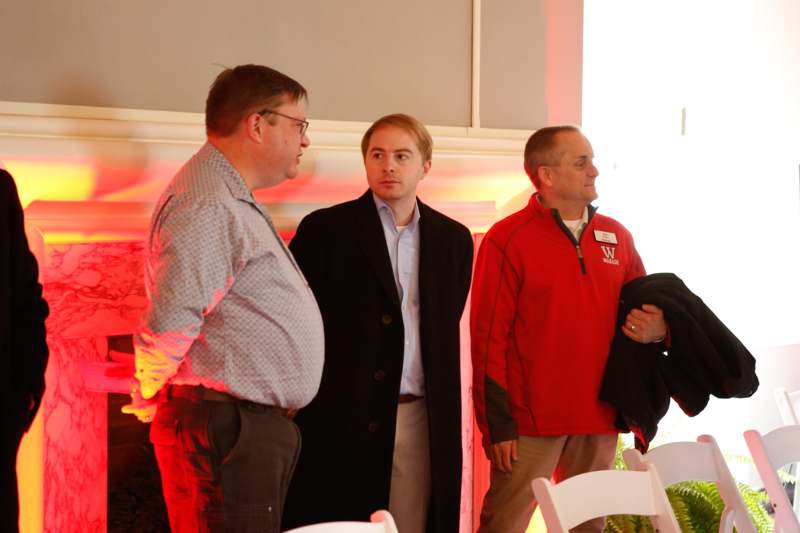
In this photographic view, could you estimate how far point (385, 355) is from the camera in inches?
102

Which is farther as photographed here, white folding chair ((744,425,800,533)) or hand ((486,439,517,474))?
hand ((486,439,517,474))

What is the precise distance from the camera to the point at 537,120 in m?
3.55

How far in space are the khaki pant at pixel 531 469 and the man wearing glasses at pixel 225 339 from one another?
886 millimetres

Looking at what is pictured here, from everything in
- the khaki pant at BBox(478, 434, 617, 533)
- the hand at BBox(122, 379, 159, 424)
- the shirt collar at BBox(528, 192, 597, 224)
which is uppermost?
the shirt collar at BBox(528, 192, 597, 224)

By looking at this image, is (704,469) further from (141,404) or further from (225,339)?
(141,404)

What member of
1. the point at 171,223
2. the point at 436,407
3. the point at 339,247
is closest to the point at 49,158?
the point at 171,223

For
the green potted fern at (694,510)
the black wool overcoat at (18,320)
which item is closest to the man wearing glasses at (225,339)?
the black wool overcoat at (18,320)

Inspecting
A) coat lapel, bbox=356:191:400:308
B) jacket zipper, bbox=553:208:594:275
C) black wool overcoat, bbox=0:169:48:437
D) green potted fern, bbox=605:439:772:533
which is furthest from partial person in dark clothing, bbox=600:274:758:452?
black wool overcoat, bbox=0:169:48:437

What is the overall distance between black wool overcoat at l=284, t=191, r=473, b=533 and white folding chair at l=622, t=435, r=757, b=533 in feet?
1.81

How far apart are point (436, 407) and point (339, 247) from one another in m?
0.53

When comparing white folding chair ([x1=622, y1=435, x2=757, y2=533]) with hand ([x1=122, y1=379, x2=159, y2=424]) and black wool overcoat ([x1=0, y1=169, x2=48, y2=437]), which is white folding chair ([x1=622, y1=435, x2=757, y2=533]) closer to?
hand ([x1=122, y1=379, x2=159, y2=424])

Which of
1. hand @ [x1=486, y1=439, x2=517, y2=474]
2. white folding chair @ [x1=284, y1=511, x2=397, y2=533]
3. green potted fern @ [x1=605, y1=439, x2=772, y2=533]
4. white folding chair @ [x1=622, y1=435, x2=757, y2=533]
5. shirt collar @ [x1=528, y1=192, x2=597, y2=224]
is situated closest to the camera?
white folding chair @ [x1=284, y1=511, x2=397, y2=533]

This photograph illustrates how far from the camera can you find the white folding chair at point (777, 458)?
249cm

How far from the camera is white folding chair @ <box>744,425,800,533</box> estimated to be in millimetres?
2486
